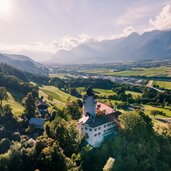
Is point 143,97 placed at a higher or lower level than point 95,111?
lower

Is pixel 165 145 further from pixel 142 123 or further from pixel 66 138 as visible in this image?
pixel 66 138

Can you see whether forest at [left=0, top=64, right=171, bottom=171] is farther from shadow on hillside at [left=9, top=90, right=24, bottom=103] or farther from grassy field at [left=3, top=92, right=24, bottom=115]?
shadow on hillside at [left=9, top=90, right=24, bottom=103]

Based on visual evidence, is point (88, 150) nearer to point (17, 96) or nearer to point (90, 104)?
point (90, 104)

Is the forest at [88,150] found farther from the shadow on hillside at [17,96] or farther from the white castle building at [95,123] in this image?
the shadow on hillside at [17,96]

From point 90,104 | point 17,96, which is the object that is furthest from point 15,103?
point 90,104

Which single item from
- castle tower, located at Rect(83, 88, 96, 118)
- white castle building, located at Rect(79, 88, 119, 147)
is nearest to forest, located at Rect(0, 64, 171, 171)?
white castle building, located at Rect(79, 88, 119, 147)

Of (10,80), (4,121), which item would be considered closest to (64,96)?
(10,80)

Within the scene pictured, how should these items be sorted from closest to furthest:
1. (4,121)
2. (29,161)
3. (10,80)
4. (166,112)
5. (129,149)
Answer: (29,161)
(129,149)
(4,121)
(166,112)
(10,80)
